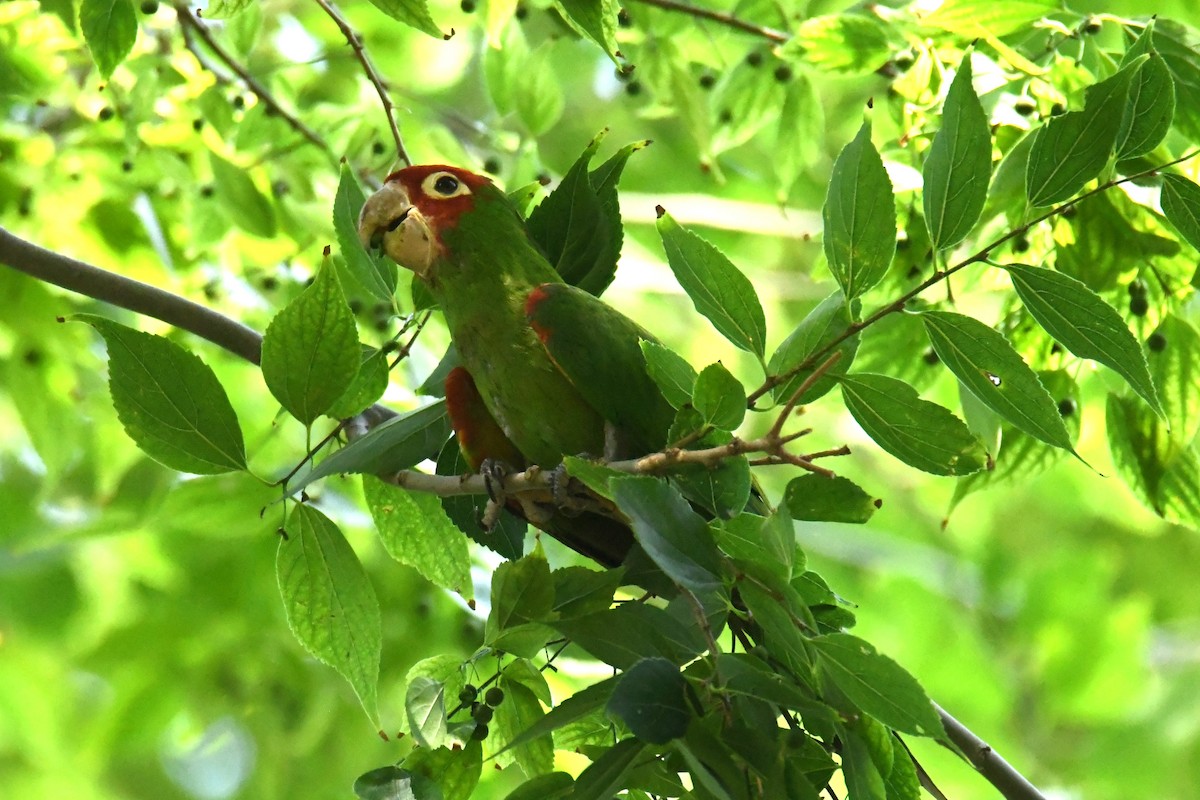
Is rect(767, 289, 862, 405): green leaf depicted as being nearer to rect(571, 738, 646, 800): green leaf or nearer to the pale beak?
rect(571, 738, 646, 800): green leaf

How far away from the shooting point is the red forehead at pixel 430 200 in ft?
8.70

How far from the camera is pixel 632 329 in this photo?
2.31 meters

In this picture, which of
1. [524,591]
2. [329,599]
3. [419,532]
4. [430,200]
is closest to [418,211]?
[430,200]

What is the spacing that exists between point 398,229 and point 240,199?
710 millimetres

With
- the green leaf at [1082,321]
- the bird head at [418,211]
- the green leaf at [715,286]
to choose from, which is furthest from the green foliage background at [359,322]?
the green leaf at [715,286]

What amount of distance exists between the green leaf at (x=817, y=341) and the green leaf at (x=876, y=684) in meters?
0.35

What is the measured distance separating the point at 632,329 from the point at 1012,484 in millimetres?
850

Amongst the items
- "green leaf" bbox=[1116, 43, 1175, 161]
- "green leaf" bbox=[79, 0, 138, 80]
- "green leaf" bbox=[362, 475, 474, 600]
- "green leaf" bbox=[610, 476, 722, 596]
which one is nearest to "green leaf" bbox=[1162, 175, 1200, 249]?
"green leaf" bbox=[1116, 43, 1175, 161]

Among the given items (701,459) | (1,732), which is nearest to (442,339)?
(701,459)

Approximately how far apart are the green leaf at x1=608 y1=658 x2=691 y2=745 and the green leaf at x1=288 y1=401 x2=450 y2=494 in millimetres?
633

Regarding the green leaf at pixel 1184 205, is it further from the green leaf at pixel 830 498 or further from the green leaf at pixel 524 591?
the green leaf at pixel 524 591

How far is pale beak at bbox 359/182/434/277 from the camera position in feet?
8.39

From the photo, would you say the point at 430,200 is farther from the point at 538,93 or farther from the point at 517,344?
the point at 538,93

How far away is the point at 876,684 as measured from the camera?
1.42 m
